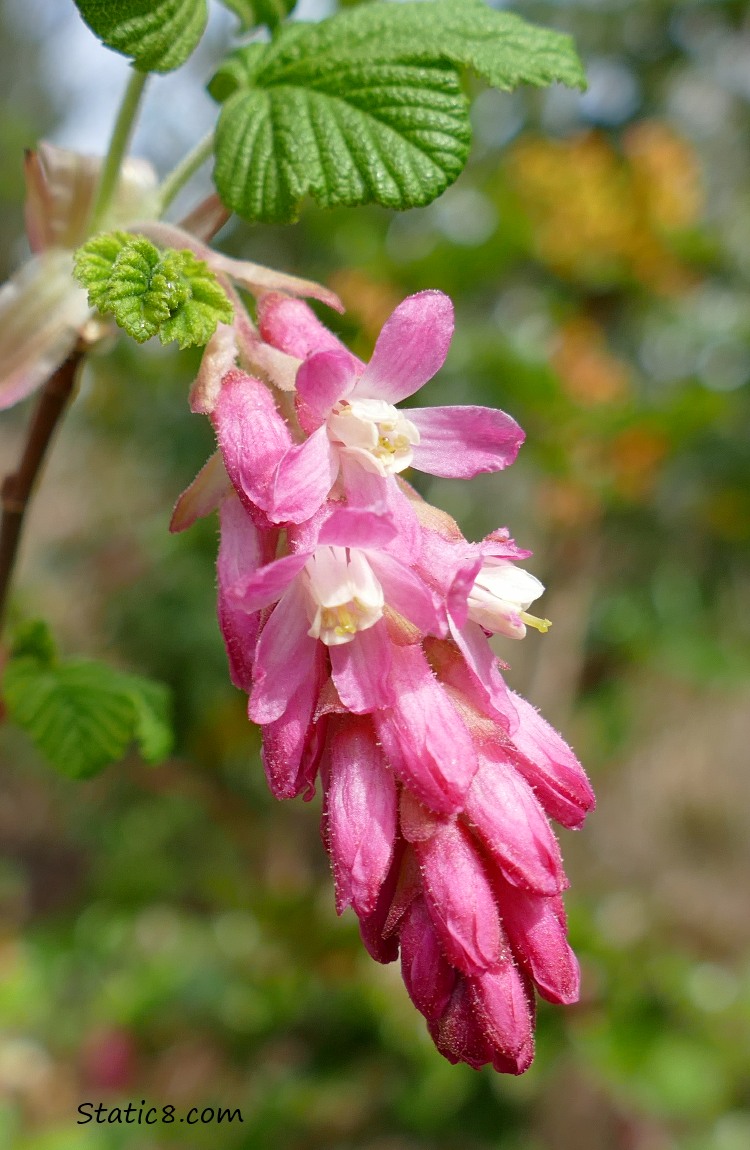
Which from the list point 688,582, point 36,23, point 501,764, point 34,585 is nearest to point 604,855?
point 688,582

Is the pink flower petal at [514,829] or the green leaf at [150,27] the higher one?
the green leaf at [150,27]

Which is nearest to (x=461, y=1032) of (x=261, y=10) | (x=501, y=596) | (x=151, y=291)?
(x=501, y=596)

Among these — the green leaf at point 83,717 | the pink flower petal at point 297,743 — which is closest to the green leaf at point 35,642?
the green leaf at point 83,717

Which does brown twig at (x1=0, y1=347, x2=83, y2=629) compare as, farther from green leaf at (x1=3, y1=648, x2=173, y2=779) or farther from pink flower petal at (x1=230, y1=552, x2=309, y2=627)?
pink flower petal at (x1=230, y1=552, x2=309, y2=627)

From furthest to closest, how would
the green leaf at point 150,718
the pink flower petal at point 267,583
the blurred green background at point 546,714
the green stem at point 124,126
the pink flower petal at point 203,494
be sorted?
the blurred green background at point 546,714 → the green leaf at point 150,718 → the green stem at point 124,126 → the pink flower petal at point 203,494 → the pink flower petal at point 267,583

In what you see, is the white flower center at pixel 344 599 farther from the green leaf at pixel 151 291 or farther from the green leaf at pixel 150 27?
the green leaf at pixel 150 27

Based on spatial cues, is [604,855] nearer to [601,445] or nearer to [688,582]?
[688,582]

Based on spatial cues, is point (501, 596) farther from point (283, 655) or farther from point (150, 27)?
point (150, 27)
